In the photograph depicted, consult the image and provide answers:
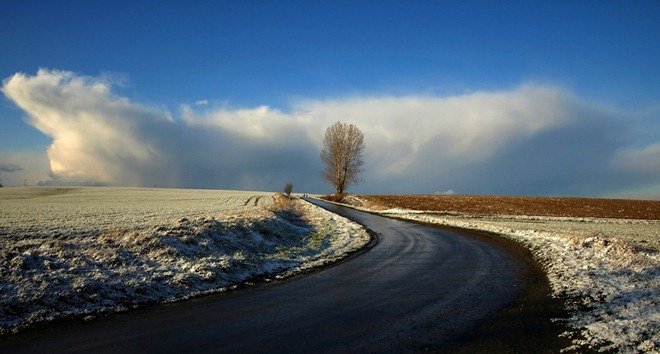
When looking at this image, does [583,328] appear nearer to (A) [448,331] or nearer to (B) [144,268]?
(A) [448,331]

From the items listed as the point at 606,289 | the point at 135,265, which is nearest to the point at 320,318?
the point at 135,265

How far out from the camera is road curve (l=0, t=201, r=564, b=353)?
7.81 meters

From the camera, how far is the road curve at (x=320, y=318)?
781cm

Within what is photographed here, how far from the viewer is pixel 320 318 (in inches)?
368

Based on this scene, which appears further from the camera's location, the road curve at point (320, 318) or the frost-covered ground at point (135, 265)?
the frost-covered ground at point (135, 265)

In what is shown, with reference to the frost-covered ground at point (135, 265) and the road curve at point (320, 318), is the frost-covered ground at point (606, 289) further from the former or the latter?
the frost-covered ground at point (135, 265)

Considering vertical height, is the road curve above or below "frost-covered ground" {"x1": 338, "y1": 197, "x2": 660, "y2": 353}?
below

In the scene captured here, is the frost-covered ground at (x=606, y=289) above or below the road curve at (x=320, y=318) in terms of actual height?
above

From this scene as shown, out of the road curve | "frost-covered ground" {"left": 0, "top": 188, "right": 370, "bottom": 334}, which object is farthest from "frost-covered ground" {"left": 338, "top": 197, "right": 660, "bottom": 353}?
"frost-covered ground" {"left": 0, "top": 188, "right": 370, "bottom": 334}

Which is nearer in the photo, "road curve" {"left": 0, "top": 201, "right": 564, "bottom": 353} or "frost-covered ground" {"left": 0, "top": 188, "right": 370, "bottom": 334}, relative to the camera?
"road curve" {"left": 0, "top": 201, "right": 564, "bottom": 353}

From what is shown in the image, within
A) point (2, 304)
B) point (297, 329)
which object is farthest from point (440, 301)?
point (2, 304)

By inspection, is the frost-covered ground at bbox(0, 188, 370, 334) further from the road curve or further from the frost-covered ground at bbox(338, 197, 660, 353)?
the frost-covered ground at bbox(338, 197, 660, 353)

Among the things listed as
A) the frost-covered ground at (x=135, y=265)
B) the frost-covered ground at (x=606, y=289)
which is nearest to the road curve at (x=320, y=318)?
the frost-covered ground at (x=135, y=265)

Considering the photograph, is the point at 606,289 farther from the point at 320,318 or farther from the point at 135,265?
the point at 135,265
